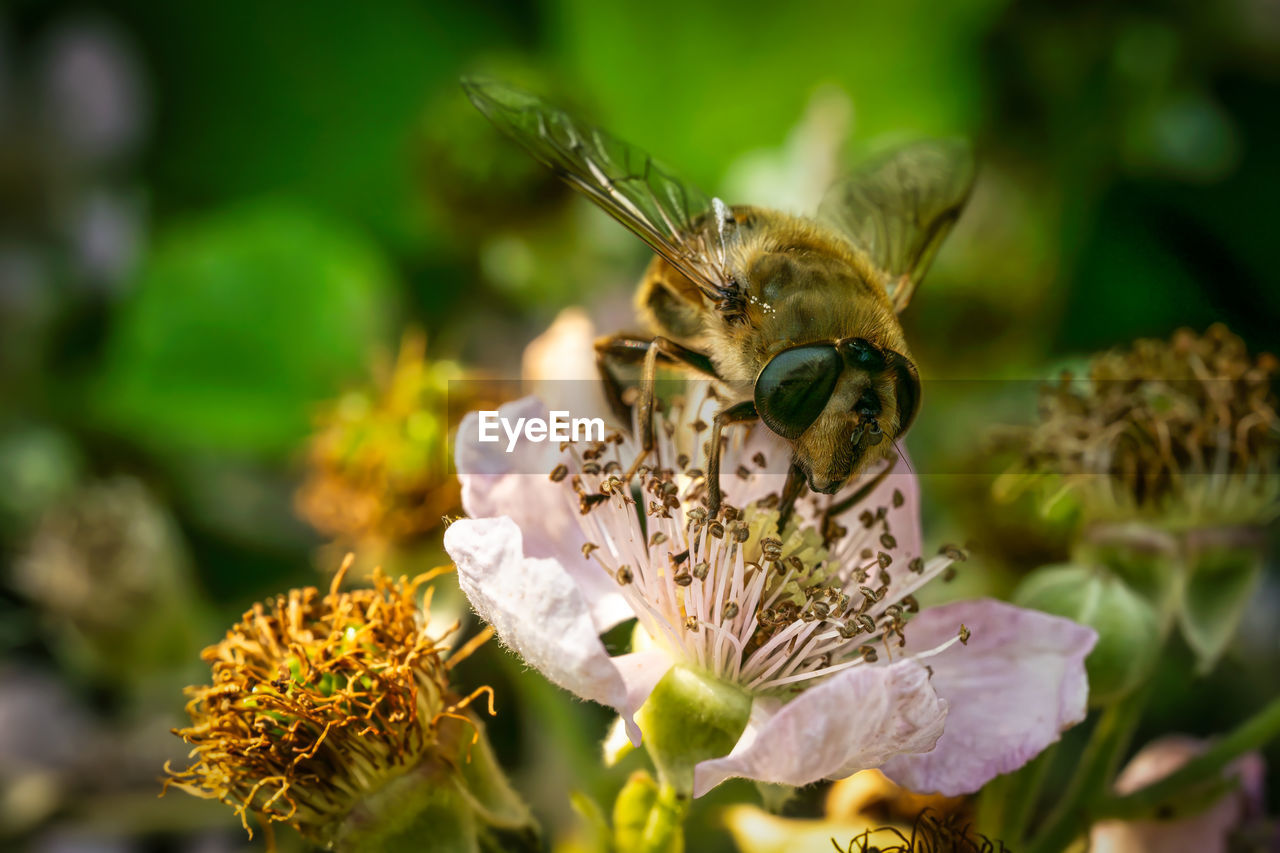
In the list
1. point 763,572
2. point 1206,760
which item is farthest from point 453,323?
point 1206,760

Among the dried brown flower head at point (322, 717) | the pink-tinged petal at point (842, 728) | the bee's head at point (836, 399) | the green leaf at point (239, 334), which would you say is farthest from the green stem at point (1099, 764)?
the green leaf at point (239, 334)

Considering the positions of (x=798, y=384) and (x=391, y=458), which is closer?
(x=798, y=384)

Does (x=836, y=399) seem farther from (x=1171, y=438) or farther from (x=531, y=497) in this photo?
(x=1171, y=438)

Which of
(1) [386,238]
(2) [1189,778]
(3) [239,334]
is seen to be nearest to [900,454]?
(2) [1189,778]

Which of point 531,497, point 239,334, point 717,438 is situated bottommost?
point 239,334

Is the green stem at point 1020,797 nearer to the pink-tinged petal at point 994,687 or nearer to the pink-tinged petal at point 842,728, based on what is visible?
the pink-tinged petal at point 994,687

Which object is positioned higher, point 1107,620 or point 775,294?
point 775,294

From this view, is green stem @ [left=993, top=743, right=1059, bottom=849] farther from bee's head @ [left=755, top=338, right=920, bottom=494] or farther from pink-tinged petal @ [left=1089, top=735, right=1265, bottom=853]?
bee's head @ [left=755, top=338, right=920, bottom=494]

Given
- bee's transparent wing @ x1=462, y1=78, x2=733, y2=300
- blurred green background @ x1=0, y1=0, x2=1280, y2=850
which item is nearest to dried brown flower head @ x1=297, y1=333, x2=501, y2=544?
blurred green background @ x1=0, y1=0, x2=1280, y2=850

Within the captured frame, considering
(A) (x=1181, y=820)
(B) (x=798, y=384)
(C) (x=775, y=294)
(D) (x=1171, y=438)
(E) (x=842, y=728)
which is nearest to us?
(E) (x=842, y=728)
